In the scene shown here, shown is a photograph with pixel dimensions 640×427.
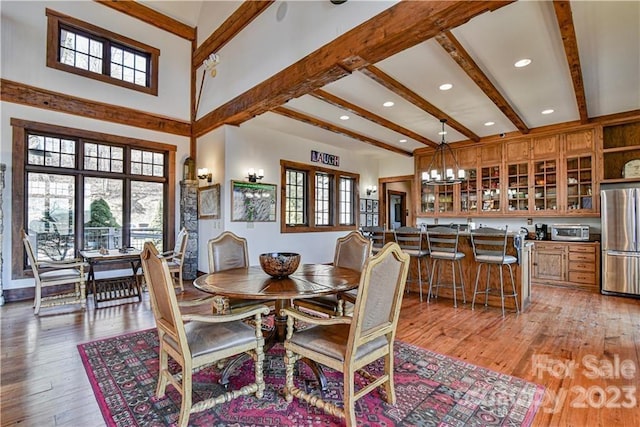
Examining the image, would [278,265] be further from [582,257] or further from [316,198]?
[582,257]

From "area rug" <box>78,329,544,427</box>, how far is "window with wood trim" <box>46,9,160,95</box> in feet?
15.0

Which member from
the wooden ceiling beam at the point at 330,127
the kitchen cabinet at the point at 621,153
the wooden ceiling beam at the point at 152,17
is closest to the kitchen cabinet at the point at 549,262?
the kitchen cabinet at the point at 621,153

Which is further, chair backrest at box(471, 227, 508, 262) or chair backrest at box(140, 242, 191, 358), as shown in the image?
chair backrest at box(471, 227, 508, 262)

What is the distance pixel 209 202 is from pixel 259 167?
1.13 meters

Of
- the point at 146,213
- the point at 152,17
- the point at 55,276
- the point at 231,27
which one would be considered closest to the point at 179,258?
the point at 146,213

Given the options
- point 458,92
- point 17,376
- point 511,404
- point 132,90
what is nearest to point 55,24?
point 132,90

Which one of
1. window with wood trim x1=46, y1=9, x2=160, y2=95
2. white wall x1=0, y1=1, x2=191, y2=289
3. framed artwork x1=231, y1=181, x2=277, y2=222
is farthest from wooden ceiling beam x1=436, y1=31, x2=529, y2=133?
window with wood trim x1=46, y1=9, x2=160, y2=95

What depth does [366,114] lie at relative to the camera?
5.09m

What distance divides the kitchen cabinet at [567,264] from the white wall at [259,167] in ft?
13.9

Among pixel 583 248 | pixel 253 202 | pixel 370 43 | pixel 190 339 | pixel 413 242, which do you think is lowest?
pixel 190 339

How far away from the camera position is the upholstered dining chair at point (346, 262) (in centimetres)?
269

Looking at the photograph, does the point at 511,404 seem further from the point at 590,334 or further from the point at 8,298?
the point at 8,298

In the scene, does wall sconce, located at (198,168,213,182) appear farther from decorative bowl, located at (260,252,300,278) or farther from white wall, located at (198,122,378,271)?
decorative bowl, located at (260,252,300,278)

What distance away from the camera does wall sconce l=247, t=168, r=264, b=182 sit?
558 cm
